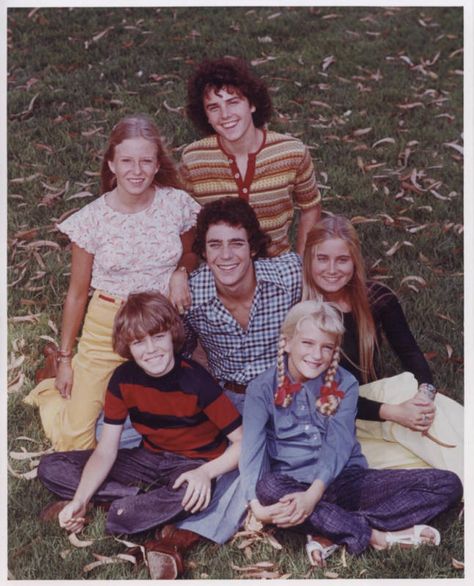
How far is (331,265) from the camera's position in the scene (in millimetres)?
2338

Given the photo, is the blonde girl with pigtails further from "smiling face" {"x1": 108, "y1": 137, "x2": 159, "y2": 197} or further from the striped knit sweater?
"smiling face" {"x1": 108, "y1": 137, "x2": 159, "y2": 197}

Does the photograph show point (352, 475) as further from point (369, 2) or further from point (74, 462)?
point (369, 2)

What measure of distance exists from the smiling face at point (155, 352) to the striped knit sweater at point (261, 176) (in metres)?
0.39

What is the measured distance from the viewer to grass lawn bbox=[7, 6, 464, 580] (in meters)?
2.32

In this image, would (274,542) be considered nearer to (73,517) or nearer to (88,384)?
(73,517)

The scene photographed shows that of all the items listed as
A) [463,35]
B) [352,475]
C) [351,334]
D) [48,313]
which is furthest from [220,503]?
[463,35]

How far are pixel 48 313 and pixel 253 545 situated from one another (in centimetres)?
84

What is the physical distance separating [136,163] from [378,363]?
0.82m

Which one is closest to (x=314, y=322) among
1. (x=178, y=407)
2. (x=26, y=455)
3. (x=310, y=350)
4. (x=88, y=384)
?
(x=310, y=350)

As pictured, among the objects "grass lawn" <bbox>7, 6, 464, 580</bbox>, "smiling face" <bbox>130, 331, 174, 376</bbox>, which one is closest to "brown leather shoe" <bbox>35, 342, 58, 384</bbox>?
"grass lawn" <bbox>7, 6, 464, 580</bbox>

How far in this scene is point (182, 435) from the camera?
2312 millimetres

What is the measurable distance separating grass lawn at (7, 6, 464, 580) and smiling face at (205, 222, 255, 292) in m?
0.31

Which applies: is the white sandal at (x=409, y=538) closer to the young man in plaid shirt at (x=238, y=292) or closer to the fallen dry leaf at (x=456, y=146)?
the young man in plaid shirt at (x=238, y=292)

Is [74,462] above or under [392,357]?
under
